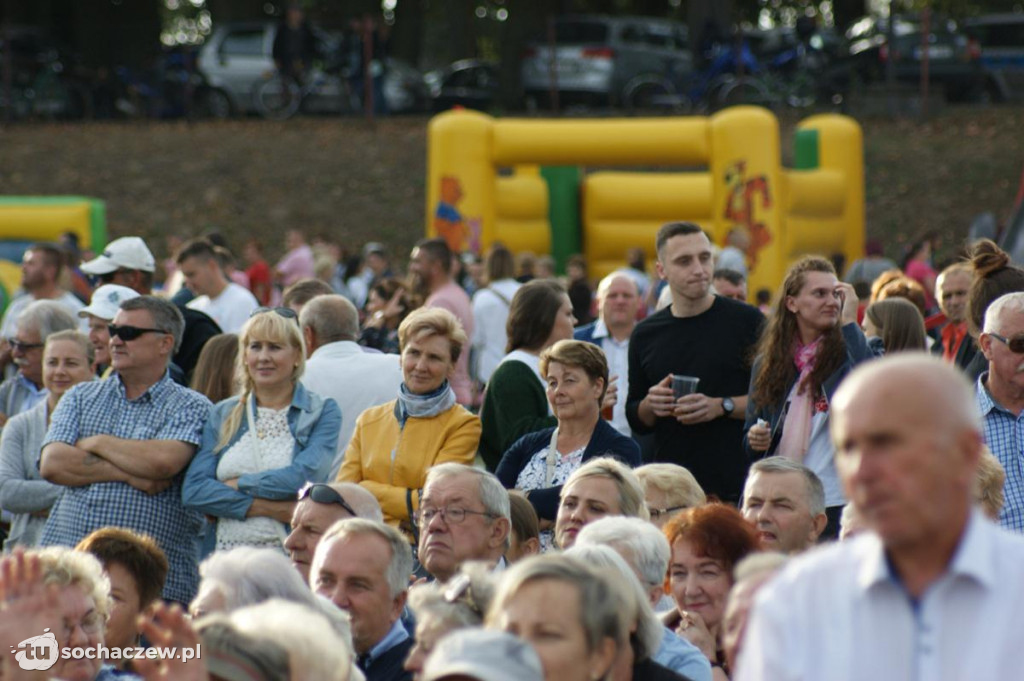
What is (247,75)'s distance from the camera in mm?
27062

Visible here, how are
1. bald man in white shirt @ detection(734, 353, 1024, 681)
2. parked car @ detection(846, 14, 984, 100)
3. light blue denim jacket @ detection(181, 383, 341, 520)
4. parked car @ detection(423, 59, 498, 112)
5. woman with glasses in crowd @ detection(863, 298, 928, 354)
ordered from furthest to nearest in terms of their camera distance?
parked car @ detection(423, 59, 498, 112) → parked car @ detection(846, 14, 984, 100) → woman with glasses in crowd @ detection(863, 298, 928, 354) → light blue denim jacket @ detection(181, 383, 341, 520) → bald man in white shirt @ detection(734, 353, 1024, 681)

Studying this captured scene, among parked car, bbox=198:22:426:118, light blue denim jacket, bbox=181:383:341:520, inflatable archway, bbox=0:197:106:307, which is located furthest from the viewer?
parked car, bbox=198:22:426:118

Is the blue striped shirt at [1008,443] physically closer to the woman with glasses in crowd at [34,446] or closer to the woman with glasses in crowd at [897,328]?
the woman with glasses in crowd at [897,328]

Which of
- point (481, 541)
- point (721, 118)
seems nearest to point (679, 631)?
point (481, 541)

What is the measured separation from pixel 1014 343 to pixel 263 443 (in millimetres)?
2734

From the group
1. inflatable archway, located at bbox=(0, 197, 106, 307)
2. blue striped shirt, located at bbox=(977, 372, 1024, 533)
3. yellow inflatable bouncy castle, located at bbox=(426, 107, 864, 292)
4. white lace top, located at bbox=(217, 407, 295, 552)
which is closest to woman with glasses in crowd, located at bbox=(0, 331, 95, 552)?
white lace top, located at bbox=(217, 407, 295, 552)

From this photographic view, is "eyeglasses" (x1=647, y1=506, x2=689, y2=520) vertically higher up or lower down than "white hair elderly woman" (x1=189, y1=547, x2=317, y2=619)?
lower down

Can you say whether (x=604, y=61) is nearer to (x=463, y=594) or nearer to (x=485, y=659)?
(x=463, y=594)

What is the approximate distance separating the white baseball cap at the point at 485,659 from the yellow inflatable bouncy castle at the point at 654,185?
13.3 metres

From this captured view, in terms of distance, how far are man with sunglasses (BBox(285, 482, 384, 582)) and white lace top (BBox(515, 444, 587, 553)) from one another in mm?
1034

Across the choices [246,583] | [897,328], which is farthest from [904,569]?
[897,328]

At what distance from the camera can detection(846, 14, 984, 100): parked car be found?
989 inches

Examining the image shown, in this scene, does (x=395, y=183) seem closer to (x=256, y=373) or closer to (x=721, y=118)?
(x=721, y=118)

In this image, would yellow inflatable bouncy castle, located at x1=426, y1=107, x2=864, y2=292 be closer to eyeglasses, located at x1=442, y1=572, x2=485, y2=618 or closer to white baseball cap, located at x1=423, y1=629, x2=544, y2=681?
eyeglasses, located at x1=442, y1=572, x2=485, y2=618
